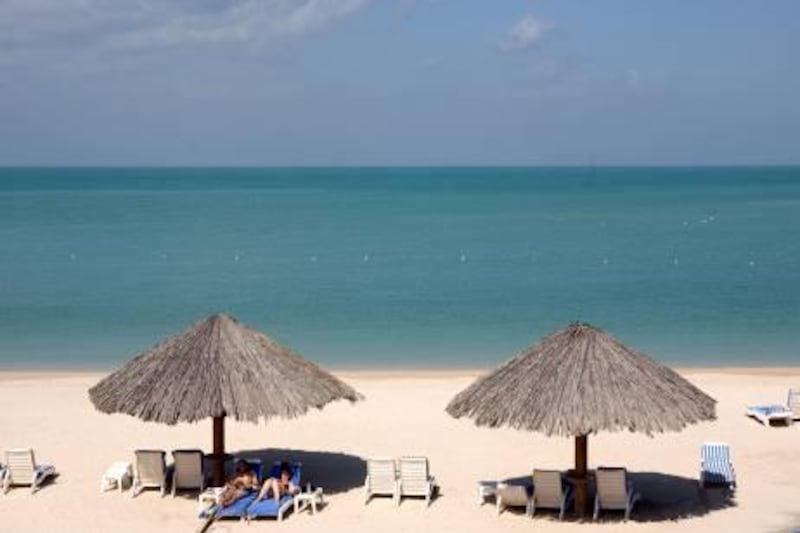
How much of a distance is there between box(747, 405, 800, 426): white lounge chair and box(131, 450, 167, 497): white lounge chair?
25.6 ft

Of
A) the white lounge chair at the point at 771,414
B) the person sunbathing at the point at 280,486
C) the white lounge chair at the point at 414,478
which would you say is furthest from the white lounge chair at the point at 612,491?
the white lounge chair at the point at 771,414

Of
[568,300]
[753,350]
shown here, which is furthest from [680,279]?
[753,350]

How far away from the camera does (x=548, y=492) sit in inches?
454

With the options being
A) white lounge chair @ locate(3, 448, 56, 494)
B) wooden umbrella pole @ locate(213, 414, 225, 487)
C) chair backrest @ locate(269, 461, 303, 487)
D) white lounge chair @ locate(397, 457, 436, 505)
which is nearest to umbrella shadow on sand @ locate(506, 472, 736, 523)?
white lounge chair @ locate(397, 457, 436, 505)

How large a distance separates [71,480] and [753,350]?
53.5ft

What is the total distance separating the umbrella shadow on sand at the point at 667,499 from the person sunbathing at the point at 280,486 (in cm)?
241

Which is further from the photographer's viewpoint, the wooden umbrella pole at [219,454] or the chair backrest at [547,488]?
A: the wooden umbrella pole at [219,454]

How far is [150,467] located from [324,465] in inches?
89.0

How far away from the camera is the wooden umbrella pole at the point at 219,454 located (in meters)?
12.3

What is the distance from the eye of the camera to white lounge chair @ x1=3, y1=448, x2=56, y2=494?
12422 mm

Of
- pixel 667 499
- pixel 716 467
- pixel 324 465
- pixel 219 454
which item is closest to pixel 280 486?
pixel 219 454

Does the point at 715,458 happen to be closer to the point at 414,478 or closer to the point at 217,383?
the point at 414,478

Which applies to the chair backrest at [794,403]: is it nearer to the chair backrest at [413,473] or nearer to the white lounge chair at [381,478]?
the chair backrest at [413,473]

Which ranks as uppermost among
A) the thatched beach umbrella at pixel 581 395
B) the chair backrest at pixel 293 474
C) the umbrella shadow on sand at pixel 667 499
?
the thatched beach umbrella at pixel 581 395
